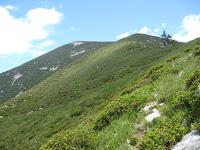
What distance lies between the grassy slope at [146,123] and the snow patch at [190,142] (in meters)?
0.32

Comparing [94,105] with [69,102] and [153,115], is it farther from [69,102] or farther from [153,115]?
[153,115]

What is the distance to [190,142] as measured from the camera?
46.0ft

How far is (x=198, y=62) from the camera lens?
25891 millimetres

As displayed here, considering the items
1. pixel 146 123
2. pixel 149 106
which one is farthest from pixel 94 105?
pixel 146 123

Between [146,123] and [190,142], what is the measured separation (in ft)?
14.7

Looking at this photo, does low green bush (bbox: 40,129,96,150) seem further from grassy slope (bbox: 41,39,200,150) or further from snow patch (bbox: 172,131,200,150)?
snow patch (bbox: 172,131,200,150)

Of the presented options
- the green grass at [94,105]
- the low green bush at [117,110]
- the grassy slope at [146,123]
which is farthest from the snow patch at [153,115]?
the low green bush at [117,110]

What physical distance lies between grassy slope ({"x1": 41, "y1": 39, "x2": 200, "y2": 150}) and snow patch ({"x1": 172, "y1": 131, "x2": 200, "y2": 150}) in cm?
32

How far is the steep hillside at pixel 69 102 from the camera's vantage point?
4388cm

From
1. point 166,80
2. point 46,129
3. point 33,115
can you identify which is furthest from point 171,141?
point 33,115

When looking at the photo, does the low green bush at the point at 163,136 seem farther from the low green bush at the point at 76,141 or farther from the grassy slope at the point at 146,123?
the low green bush at the point at 76,141

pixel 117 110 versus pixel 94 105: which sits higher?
pixel 117 110

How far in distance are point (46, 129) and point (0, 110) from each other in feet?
118

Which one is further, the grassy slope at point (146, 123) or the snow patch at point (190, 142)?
the grassy slope at point (146, 123)
